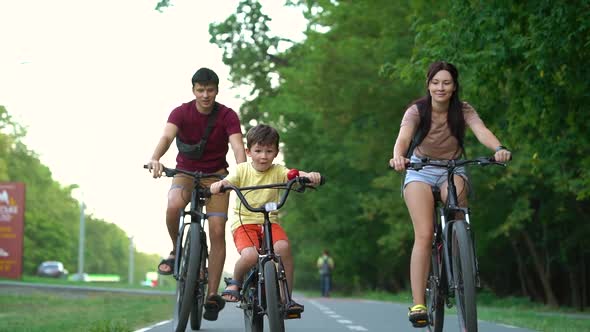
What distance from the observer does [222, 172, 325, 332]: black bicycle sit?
23.8 ft

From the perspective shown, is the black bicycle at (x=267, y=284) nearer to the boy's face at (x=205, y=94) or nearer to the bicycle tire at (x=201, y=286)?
the bicycle tire at (x=201, y=286)

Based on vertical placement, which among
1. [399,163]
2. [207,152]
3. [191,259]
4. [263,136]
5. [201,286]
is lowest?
[201,286]

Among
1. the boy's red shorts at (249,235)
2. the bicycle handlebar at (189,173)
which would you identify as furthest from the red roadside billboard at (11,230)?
the boy's red shorts at (249,235)

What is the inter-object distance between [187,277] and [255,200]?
126 centimetres

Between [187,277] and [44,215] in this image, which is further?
[44,215]

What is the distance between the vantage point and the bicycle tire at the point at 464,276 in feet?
23.7

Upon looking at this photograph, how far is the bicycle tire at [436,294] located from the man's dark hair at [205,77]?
250 centimetres

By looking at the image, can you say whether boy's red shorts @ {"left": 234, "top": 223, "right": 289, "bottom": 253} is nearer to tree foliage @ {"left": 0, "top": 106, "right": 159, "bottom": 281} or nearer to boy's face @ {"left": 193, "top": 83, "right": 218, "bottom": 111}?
boy's face @ {"left": 193, "top": 83, "right": 218, "bottom": 111}

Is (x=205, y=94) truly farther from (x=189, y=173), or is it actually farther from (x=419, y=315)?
(x=419, y=315)

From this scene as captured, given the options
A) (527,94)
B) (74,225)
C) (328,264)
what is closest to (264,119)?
(328,264)

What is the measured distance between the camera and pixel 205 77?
951 centimetres

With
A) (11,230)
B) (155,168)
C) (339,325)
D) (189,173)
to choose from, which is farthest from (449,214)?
(11,230)

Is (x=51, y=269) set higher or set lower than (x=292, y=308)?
higher

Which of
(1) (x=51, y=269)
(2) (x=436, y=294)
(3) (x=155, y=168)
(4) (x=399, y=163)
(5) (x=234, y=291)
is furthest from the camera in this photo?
(1) (x=51, y=269)
